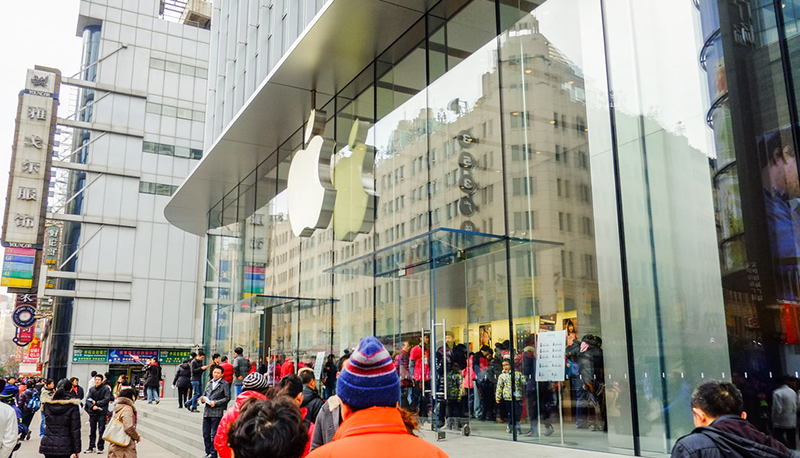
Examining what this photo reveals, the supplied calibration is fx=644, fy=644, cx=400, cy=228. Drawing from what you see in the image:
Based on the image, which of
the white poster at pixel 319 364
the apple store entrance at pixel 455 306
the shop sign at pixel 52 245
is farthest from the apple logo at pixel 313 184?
the shop sign at pixel 52 245

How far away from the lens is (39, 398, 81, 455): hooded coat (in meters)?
9.49

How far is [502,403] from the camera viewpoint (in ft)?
36.2

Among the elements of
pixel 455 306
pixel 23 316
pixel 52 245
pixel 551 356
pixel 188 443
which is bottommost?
pixel 188 443

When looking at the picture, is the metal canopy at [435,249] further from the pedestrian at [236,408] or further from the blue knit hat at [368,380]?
the blue knit hat at [368,380]

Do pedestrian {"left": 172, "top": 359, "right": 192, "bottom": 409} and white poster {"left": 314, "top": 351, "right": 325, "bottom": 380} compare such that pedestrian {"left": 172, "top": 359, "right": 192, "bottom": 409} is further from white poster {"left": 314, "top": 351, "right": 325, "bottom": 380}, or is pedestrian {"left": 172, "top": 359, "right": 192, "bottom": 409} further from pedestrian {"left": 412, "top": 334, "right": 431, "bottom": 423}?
pedestrian {"left": 412, "top": 334, "right": 431, "bottom": 423}

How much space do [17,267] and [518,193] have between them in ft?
127

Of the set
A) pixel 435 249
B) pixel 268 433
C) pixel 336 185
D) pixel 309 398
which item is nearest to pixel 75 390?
pixel 336 185

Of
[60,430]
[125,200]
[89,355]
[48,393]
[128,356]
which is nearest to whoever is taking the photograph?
[60,430]

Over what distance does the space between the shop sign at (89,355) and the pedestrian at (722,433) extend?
42.4m

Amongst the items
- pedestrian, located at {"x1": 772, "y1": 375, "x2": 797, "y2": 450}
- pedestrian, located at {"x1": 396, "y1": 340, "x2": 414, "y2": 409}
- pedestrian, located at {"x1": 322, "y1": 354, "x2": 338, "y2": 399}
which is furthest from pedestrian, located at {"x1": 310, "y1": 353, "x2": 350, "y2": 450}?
pedestrian, located at {"x1": 322, "y1": 354, "x2": 338, "y2": 399}

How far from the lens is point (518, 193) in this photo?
11.4m

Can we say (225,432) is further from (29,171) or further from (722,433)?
(29,171)

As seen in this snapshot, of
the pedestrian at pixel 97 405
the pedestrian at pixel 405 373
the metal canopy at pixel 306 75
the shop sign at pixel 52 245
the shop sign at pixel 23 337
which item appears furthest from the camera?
the shop sign at pixel 23 337

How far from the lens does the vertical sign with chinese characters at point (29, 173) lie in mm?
39719
